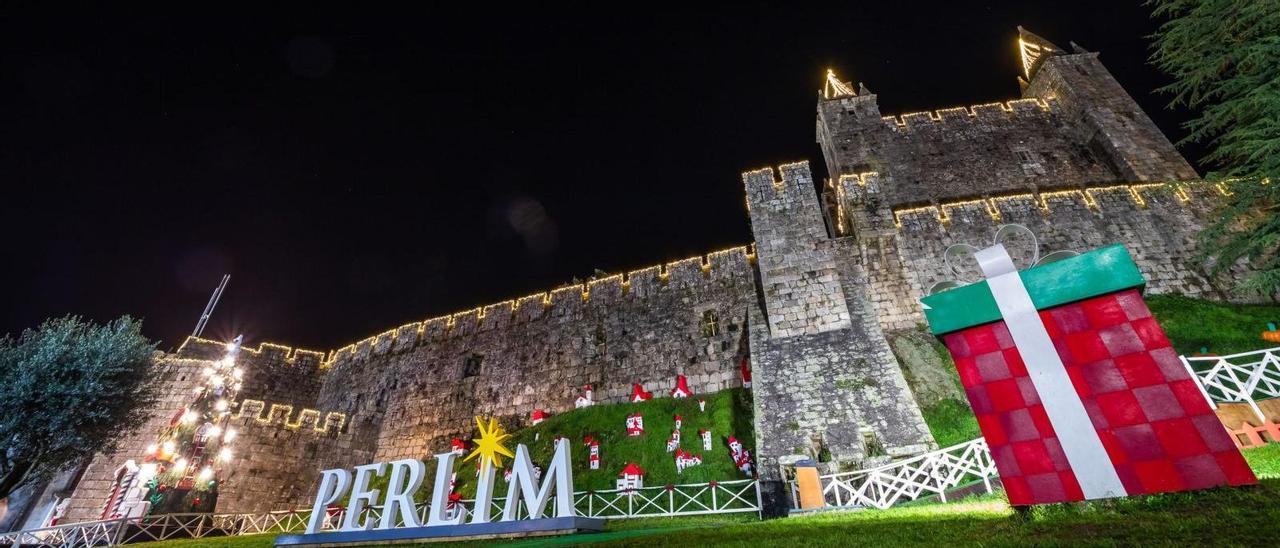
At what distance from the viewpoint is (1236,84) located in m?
11.3

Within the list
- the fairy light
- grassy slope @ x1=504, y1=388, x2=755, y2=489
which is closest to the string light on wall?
grassy slope @ x1=504, y1=388, x2=755, y2=489

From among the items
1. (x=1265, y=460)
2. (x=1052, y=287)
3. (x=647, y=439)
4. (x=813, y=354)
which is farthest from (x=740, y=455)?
(x=1052, y=287)

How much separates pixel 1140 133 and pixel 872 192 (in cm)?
1240

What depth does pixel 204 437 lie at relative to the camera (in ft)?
59.7

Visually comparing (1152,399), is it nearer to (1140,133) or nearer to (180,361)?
(1140,133)

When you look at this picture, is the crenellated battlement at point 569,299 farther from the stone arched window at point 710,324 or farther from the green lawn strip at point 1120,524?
the green lawn strip at point 1120,524

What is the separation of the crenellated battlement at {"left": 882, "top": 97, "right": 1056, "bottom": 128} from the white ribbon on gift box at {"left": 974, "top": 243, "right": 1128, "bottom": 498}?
71.8ft

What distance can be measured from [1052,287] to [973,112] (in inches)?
934

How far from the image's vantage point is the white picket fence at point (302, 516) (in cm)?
1195

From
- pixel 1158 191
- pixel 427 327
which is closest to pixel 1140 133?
pixel 1158 191

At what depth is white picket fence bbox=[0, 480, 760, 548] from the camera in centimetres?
1195

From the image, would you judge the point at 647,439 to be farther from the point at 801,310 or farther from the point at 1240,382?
the point at 1240,382

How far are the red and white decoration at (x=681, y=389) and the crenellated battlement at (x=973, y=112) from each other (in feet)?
53.1

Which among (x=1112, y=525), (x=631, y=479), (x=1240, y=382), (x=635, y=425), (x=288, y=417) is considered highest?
(x=288, y=417)
